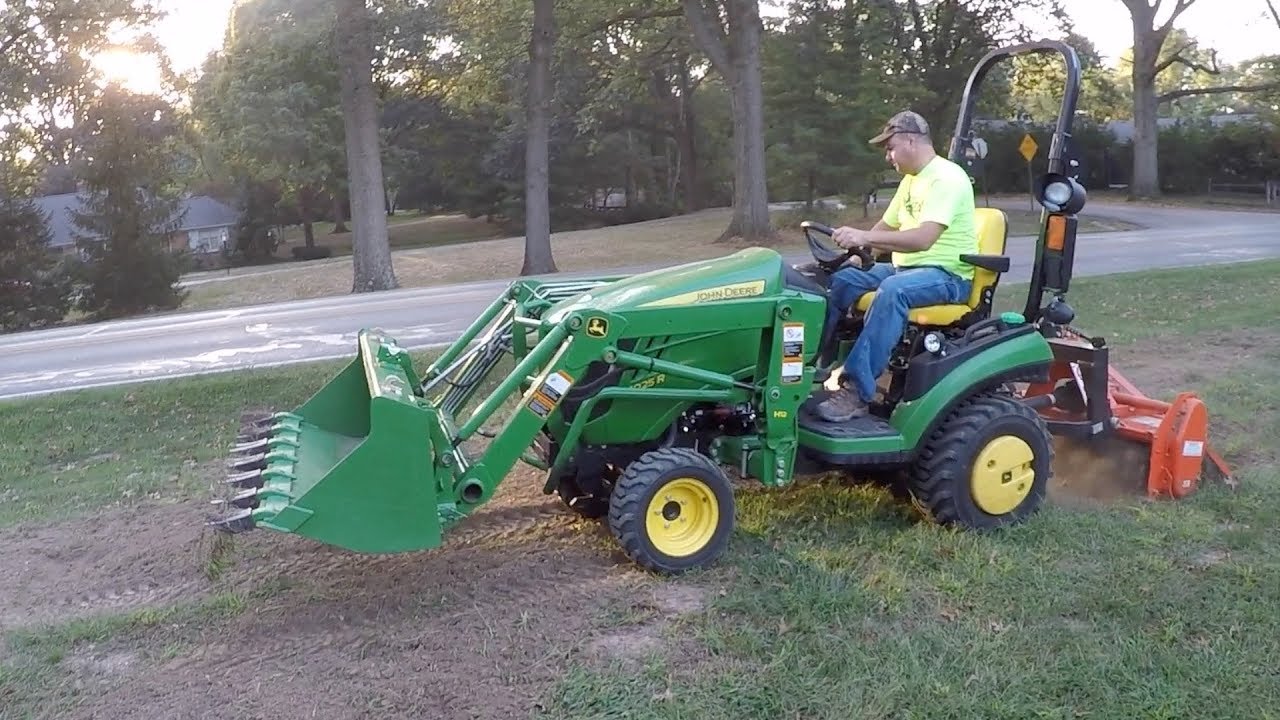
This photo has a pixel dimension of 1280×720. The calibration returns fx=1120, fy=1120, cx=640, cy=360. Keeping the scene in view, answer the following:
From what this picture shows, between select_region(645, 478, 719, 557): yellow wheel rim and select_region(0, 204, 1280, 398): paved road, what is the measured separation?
672 cm

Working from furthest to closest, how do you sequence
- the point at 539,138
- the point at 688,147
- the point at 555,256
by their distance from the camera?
1. the point at 688,147
2. the point at 555,256
3. the point at 539,138

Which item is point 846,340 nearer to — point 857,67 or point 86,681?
point 86,681

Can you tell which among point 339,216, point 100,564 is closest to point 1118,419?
point 100,564

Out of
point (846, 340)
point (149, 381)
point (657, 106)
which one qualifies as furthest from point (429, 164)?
point (846, 340)

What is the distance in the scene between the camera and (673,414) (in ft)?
16.3

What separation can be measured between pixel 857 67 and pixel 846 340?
26027mm

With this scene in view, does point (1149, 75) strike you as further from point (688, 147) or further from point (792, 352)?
point (792, 352)

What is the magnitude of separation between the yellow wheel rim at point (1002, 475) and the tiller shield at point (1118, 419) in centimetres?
65

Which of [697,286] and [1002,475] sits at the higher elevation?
[697,286]

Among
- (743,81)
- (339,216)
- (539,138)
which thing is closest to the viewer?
(539,138)

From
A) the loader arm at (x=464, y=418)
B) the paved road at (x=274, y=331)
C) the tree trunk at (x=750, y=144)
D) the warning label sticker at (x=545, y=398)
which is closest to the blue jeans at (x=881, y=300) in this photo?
the loader arm at (x=464, y=418)

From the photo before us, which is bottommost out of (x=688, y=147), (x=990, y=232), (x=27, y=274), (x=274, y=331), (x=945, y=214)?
(x=274, y=331)

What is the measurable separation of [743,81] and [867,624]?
21705 millimetres

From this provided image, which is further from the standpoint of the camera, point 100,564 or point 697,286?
point 100,564
